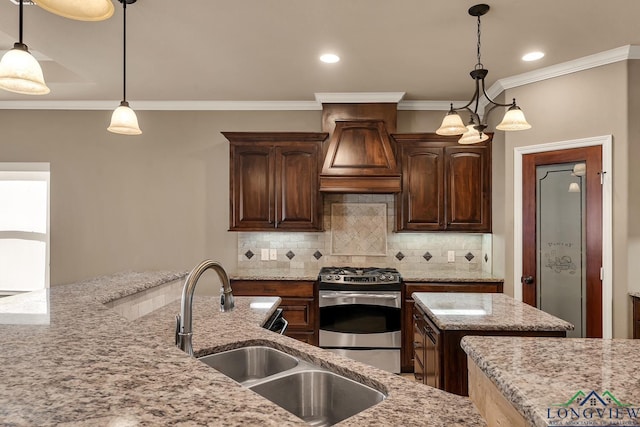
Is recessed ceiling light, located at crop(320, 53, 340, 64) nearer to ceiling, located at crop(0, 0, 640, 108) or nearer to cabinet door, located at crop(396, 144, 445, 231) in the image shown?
ceiling, located at crop(0, 0, 640, 108)

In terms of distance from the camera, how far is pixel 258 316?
201 centimetres

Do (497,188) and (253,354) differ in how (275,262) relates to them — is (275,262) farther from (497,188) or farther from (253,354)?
(253,354)

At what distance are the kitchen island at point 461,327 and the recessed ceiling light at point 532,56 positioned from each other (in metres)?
1.92

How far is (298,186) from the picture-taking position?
4039 millimetres

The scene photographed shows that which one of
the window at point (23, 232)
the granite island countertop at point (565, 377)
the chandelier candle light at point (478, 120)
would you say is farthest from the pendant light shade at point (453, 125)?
the window at point (23, 232)

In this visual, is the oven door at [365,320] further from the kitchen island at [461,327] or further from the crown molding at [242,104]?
the crown molding at [242,104]

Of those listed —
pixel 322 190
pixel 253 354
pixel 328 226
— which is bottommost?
pixel 253 354

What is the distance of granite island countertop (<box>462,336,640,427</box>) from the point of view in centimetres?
99

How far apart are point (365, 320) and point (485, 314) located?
166 cm

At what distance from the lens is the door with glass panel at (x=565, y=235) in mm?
3086

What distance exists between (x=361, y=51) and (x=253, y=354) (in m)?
2.40

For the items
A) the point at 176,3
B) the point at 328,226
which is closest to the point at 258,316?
the point at 176,3

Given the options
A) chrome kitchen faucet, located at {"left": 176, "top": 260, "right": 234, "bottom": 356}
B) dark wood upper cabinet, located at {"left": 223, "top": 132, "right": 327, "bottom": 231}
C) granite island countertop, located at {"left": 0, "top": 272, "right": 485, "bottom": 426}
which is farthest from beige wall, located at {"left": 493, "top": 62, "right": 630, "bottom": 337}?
chrome kitchen faucet, located at {"left": 176, "top": 260, "right": 234, "bottom": 356}

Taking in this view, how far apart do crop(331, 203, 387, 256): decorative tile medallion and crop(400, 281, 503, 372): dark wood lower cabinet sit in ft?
2.22
